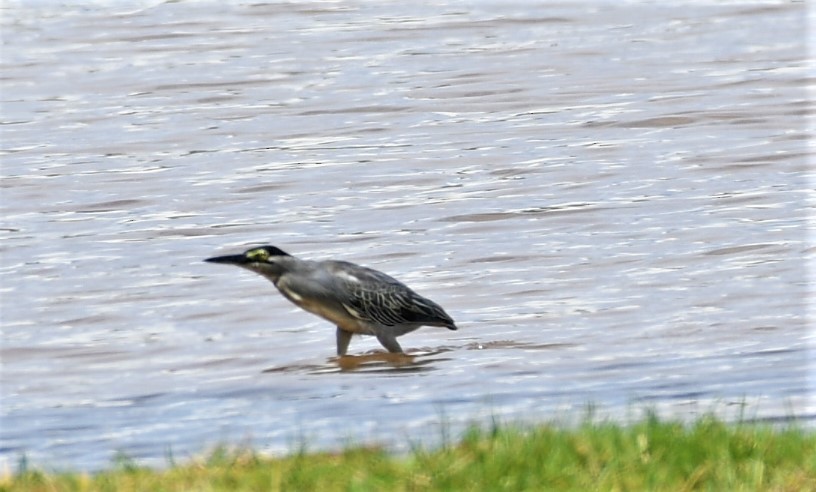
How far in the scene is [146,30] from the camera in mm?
25594

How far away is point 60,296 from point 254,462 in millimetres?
6034

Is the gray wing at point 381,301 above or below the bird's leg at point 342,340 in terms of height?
above

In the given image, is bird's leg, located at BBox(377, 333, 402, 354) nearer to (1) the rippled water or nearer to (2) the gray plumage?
(2) the gray plumage

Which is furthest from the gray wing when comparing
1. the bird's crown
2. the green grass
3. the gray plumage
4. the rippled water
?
the green grass

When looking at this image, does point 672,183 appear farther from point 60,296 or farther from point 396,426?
point 396,426

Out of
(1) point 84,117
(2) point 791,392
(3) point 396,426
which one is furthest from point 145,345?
(1) point 84,117

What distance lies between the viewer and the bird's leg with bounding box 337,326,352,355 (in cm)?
1147

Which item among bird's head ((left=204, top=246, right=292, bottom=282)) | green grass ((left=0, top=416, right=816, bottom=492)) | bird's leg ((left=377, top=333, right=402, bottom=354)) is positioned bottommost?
bird's leg ((left=377, top=333, right=402, bottom=354))

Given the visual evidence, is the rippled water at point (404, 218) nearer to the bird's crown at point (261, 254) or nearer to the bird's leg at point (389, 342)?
the bird's leg at point (389, 342)

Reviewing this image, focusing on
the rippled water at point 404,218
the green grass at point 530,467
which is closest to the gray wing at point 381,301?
the rippled water at point 404,218

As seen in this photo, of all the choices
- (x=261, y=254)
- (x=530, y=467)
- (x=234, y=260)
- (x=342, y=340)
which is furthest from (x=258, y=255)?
(x=530, y=467)

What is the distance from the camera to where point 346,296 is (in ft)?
37.1

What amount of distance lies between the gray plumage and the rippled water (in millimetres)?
211

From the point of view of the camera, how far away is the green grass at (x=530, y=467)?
693cm
